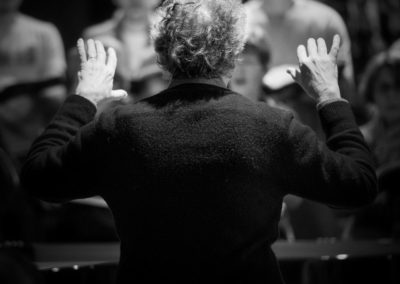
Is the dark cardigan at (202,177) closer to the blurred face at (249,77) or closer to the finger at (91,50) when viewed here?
the finger at (91,50)

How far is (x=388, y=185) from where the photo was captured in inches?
128

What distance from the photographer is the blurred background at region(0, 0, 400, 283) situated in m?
3.24

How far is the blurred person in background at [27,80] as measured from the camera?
3.96 meters

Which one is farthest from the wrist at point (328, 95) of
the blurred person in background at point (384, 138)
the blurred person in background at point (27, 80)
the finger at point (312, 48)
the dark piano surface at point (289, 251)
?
the blurred person in background at point (27, 80)

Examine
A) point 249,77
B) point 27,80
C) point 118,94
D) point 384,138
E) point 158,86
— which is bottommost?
point 384,138

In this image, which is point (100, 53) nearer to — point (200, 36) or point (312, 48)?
point (200, 36)

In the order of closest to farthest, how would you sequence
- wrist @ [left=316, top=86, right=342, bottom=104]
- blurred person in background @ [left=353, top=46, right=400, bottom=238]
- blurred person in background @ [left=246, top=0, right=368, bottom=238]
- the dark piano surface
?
wrist @ [left=316, top=86, right=342, bottom=104], the dark piano surface, blurred person in background @ [left=353, top=46, right=400, bottom=238], blurred person in background @ [left=246, top=0, right=368, bottom=238]

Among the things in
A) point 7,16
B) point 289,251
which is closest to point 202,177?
point 289,251

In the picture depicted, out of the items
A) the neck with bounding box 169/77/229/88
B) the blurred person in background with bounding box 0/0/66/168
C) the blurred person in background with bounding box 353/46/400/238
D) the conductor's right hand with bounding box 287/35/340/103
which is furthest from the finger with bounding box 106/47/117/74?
the blurred person in background with bounding box 0/0/66/168

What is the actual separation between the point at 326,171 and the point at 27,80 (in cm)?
286

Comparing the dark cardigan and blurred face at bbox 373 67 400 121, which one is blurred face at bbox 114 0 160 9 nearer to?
blurred face at bbox 373 67 400 121

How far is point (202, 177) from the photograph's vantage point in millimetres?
1464

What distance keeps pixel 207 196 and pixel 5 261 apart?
46 centimetres

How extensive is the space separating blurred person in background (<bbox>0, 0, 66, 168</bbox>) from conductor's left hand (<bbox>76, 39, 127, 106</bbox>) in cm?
228
